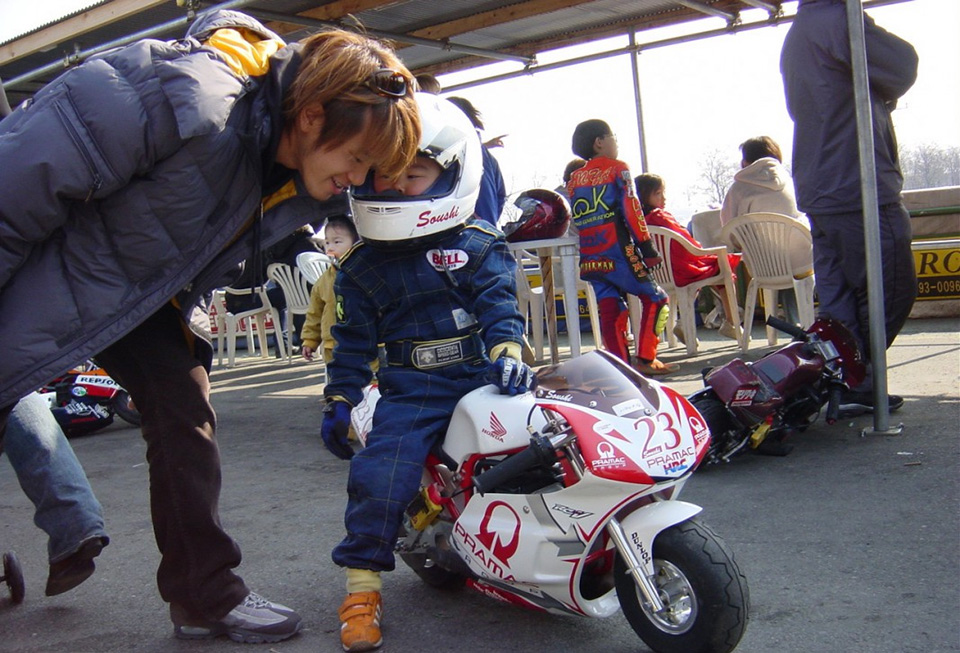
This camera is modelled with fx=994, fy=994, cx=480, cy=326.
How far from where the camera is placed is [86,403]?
6930mm

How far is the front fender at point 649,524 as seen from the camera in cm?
242

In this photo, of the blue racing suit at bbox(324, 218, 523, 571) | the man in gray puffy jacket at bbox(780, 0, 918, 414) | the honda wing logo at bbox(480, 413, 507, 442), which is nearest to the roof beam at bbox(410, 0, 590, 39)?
the man in gray puffy jacket at bbox(780, 0, 918, 414)

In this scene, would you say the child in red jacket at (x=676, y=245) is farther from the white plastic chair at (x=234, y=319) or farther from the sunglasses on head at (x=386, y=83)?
the sunglasses on head at (x=386, y=83)

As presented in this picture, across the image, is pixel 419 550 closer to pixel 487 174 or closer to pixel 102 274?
pixel 102 274

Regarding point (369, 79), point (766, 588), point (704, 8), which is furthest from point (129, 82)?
point (704, 8)

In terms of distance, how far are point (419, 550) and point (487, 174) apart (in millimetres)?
2844

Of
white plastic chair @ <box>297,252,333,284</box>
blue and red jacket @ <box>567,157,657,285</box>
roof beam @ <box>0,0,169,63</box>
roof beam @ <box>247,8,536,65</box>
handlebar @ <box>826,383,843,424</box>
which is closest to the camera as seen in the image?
handlebar @ <box>826,383,843,424</box>

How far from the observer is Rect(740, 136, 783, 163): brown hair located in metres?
7.96

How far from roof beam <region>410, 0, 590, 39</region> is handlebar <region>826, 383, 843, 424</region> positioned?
4.25 meters

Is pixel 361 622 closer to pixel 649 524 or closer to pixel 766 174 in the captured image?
pixel 649 524

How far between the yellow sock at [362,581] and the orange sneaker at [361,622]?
0.01 m

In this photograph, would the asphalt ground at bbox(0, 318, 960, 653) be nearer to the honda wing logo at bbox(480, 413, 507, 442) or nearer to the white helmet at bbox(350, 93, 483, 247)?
the honda wing logo at bbox(480, 413, 507, 442)

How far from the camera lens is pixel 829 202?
15.7 feet

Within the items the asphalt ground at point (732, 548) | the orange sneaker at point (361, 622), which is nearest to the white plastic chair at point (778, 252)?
the asphalt ground at point (732, 548)
